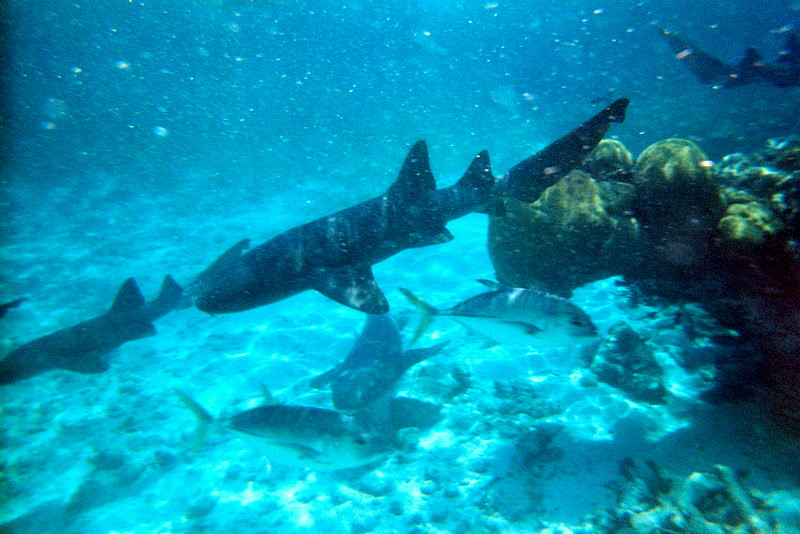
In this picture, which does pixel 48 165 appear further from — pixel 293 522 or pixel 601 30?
pixel 601 30

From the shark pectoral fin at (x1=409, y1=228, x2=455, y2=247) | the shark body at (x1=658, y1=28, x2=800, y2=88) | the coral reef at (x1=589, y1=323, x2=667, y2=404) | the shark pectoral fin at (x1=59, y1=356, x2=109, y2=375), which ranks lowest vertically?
the coral reef at (x1=589, y1=323, x2=667, y2=404)

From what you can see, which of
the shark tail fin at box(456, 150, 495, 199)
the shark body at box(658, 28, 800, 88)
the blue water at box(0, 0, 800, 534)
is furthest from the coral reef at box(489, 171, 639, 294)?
the shark body at box(658, 28, 800, 88)

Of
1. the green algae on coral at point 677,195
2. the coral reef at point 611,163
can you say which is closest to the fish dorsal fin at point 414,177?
the coral reef at point 611,163

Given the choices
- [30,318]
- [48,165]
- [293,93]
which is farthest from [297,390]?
[293,93]

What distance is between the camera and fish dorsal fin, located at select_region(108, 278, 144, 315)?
33.0 ft

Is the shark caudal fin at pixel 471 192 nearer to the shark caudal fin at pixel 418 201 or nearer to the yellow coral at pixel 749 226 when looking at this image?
the shark caudal fin at pixel 418 201

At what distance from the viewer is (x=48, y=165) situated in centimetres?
2956

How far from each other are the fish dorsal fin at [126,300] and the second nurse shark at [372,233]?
6.20 m

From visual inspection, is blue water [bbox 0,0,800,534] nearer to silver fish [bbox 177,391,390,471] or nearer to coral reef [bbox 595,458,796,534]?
coral reef [bbox 595,458,796,534]

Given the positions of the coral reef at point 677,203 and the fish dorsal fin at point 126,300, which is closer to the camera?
the coral reef at point 677,203

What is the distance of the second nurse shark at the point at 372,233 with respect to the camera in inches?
211

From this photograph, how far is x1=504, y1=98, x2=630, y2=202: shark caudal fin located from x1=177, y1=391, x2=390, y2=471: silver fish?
4894 mm

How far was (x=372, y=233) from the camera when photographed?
20.0 ft

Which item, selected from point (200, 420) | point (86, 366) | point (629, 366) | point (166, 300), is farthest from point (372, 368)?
point (86, 366)
